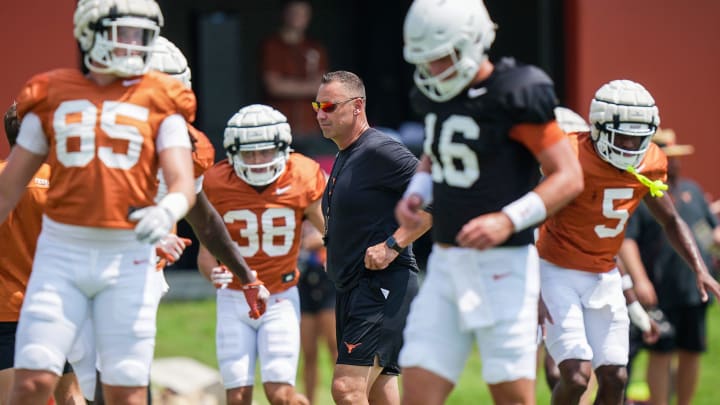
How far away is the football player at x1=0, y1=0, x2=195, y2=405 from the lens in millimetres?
4867

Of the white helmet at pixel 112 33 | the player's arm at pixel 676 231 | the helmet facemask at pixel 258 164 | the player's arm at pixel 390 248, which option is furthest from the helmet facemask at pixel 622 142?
the white helmet at pixel 112 33

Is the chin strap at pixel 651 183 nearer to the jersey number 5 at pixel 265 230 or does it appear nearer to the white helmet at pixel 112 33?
the jersey number 5 at pixel 265 230

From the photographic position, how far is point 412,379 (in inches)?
199

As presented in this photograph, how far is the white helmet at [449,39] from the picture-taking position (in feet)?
16.0

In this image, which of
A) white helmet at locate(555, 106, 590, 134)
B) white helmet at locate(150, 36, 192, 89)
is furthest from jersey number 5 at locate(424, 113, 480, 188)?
white helmet at locate(555, 106, 590, 134)

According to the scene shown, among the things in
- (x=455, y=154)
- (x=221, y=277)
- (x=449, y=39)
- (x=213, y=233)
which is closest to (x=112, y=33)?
(x=213, y=233)

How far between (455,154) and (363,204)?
1614mm

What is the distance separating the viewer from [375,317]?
6.52m

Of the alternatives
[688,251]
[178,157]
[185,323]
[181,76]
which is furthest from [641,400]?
[178,157]

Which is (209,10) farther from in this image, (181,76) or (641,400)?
(181,76)

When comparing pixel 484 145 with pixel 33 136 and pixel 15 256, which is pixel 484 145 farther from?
pixel 15 256

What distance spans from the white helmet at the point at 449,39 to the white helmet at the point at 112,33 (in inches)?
40.6

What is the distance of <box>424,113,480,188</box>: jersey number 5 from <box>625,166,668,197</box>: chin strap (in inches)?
64.5

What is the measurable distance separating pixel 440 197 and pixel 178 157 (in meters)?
1.05
